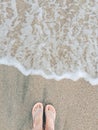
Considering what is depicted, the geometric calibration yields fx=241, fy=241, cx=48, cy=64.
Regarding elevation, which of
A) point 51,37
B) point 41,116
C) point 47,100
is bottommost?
point 41,116

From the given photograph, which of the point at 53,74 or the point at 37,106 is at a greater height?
→ the point at 53,74

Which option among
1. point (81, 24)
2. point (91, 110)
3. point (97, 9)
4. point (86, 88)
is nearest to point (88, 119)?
point (91, 110)

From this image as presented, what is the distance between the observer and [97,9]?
215cm

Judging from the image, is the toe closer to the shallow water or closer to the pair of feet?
the pair of feet

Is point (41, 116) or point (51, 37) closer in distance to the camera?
point (41, 116)

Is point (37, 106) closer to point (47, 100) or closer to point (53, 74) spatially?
point (47, 100)

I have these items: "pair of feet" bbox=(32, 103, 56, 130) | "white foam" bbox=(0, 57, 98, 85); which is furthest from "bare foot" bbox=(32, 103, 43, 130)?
"white foam" bbox=(0, 57, 98, 85)

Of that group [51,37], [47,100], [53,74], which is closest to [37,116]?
[47,100]

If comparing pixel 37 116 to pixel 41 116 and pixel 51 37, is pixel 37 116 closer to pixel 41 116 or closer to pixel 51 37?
pixel 41 116

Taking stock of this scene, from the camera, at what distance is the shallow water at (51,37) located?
2074 mm

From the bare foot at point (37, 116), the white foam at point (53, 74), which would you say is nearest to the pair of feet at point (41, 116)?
the bare foot at point (37, 116)

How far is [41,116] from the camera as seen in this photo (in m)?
1.94

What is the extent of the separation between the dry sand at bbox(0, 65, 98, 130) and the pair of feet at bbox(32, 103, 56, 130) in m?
0.05

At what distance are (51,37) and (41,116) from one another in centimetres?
68
